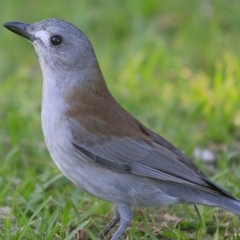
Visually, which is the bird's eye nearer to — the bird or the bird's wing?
the bird

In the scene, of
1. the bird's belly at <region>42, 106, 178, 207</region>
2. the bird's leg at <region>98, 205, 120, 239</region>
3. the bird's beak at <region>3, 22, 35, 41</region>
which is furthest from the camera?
the bird's beak at <region>3, 22, 35, 41</region>

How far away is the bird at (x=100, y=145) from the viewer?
5.81m

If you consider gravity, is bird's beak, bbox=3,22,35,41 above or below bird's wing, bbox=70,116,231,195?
above

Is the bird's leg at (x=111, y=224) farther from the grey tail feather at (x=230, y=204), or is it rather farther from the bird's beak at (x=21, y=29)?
the bird's beak at (x=21, y=29)

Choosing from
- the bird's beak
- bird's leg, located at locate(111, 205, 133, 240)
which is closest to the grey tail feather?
bird's leg, located at locate(111, 205, 133, 240)

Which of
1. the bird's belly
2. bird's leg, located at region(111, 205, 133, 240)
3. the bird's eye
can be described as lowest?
bird's leg, located at region(111, 205, 133, 240)

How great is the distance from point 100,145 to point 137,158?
0.31m

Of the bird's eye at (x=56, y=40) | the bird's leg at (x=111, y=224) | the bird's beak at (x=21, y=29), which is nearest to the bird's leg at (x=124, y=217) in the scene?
the bird's leg at (x=111, y=224)

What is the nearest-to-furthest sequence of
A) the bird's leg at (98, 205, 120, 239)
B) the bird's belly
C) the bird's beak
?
the bird's belly < the bird's leg at (98, 205, 120, 239) < the bird's beak

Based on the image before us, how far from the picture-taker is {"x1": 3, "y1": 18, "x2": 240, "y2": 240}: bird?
5.81 m

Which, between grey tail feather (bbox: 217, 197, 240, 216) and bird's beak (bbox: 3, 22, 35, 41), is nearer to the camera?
grey tail feather (bbox: 217, 197, 240, 216)

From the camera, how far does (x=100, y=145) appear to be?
598 cm

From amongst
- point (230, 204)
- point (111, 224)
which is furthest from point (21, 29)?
point (230, 204)

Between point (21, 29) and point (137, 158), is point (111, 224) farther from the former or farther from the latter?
point (21, 29)
